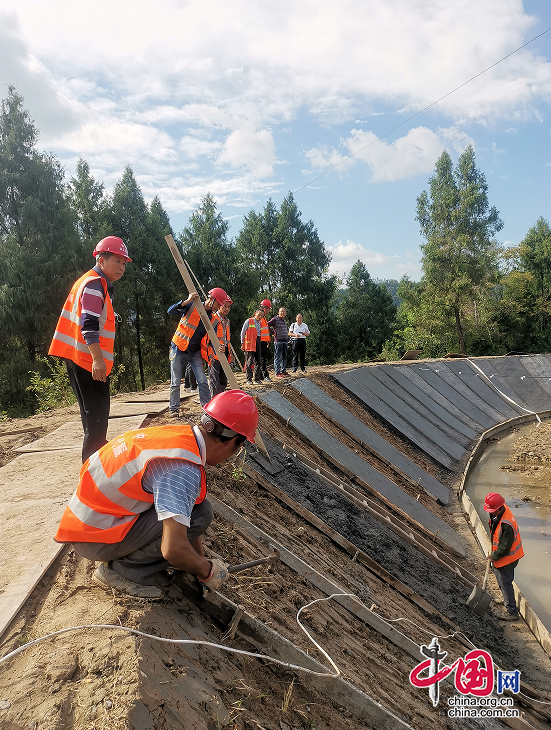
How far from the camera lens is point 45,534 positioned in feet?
11.5

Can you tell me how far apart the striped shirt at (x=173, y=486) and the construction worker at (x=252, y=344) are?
26.2 ft

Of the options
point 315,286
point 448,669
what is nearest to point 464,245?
point 315,286

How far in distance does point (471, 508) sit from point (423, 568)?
406 cm

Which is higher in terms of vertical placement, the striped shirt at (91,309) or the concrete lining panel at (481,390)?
the striped shirt at (91,309)

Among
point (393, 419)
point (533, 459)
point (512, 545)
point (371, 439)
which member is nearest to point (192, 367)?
point (512, 545)

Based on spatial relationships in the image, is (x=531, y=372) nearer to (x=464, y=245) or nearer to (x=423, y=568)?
(x=464, y=245)

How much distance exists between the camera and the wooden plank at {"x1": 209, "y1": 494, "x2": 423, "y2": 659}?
422 centimetres

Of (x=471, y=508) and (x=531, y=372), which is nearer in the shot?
(x=471, y=508)

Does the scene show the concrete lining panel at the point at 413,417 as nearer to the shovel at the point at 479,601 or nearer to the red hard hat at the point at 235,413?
the shovel at the point at 479,601

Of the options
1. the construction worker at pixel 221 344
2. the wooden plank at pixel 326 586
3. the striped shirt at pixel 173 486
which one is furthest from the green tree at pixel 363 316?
the striped shirt at pixel 173 486

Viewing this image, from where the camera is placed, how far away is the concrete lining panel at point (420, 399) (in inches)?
618

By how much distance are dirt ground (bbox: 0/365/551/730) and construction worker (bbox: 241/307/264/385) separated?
501 cm

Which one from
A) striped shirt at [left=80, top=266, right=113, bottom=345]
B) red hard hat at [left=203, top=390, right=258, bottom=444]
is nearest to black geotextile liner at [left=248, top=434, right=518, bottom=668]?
striped shirt at [left=80, top=266, right=113, bottom=345]

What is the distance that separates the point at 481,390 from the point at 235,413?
2069 centimetres
